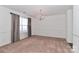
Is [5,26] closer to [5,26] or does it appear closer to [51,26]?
[5,26]

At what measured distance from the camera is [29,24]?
422 inches

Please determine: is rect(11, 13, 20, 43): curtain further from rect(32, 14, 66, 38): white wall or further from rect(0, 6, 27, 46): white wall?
rect(32, 14, 66, 38): white wall

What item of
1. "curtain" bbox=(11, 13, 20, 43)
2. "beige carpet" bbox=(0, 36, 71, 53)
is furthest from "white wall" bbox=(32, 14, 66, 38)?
"curtain" bbox=(11, 13, 20, 43)

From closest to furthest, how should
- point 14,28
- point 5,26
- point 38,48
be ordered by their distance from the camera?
point 38,48 → point 5,26 → point 14,28

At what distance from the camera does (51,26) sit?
10.3 m

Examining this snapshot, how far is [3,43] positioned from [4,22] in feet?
4.13

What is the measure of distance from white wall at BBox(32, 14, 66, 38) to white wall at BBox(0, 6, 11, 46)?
484 centimetres

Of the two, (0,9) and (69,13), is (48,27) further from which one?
(0,9)

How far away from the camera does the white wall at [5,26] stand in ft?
19.1

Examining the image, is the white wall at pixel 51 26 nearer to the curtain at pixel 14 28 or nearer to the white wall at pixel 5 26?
the curtain at pixel 14 28

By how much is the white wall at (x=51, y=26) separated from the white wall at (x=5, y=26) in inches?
191

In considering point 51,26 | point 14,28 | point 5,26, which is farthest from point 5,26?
point 51,26

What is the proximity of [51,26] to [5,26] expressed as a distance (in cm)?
528
